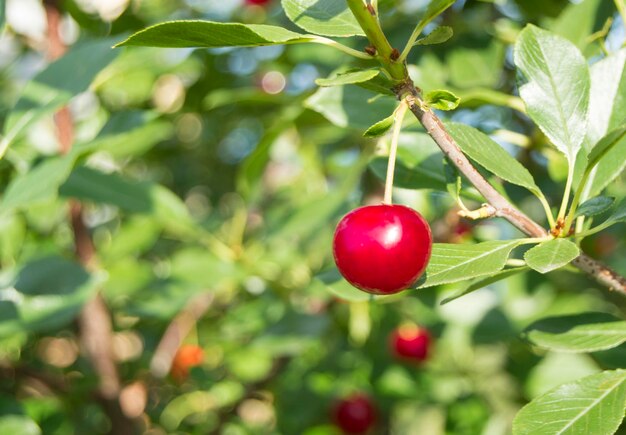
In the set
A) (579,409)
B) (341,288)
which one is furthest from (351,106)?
(579,409)

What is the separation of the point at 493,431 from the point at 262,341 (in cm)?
65

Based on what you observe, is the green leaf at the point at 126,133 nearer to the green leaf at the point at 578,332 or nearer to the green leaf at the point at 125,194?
the green leaf at the point at 125,194

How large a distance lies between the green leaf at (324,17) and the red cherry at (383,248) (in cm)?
16

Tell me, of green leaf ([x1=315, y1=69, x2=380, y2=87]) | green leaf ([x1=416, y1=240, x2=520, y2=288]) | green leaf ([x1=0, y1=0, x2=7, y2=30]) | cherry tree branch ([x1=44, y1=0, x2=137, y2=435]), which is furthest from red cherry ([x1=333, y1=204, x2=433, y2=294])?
cherry tree branch ([x1=44, y1=0, x2=137, y2=435])

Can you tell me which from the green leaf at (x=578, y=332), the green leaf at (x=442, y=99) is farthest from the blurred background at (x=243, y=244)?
the green leaf at (x=442, y=99)

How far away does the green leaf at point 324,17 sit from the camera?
64 cm

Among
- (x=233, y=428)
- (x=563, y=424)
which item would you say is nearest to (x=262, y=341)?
(x=233, y=428)

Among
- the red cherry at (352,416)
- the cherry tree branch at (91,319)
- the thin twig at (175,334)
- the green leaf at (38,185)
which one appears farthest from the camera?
the red cherry at (352,416)

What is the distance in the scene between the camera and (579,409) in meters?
0.69

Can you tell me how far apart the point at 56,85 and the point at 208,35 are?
0.47 metres

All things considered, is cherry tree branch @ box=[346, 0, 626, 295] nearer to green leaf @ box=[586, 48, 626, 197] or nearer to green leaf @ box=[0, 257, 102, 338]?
green leaf @ box=[586, 48, 626, 197]

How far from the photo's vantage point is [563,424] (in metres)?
0.67

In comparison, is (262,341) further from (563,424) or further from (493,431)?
(563,424)

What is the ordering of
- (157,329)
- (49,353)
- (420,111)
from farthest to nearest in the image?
(49,353) → (157,329) → (420,111)
